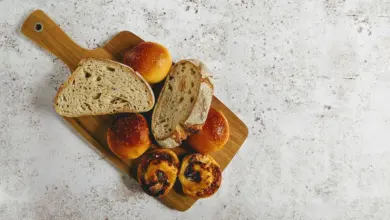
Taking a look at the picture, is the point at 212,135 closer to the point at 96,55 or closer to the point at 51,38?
the point at 96,55

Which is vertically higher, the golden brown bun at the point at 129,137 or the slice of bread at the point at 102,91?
the slice of bread at the point at 102,91

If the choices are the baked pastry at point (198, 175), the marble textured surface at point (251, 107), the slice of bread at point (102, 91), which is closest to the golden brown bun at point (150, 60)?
the slice of bread at point (102, 91)

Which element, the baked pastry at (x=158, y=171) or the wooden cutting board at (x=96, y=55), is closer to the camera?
the baked pastry at (x=158, y=171)

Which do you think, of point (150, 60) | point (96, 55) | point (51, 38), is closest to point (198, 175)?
point (150, 60)

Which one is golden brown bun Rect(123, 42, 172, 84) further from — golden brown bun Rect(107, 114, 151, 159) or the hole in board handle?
the hole in board handle

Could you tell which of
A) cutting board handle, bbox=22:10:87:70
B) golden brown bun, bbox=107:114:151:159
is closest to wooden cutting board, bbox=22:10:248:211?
cutting board handle, bbox=22:10:87:70

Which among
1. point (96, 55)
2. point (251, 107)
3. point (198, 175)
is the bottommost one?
point (198, 175)

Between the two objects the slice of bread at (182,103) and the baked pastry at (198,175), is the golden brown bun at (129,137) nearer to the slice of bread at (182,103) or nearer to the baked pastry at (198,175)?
the slice of bread at (182,103)
